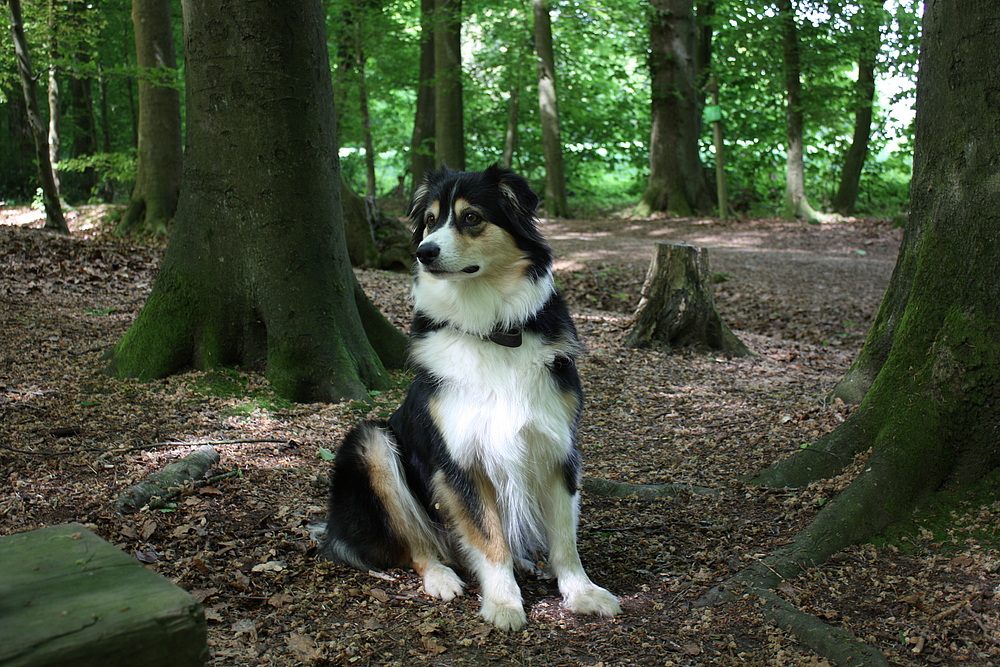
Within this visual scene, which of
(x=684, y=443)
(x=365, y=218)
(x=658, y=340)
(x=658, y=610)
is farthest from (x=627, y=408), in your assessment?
(x=365, y=218)

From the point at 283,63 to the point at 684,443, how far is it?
3.83m

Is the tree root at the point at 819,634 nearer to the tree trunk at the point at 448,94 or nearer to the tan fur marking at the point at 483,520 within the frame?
the tan fur marking at the point at 483,520

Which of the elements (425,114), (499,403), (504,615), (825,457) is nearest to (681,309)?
(825,457)

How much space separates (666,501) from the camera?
4410 mm

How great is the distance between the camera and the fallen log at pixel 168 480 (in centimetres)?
384

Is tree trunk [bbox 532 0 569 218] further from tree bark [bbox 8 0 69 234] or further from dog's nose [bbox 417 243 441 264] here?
dog's nose [bbox 417 243 441 264]

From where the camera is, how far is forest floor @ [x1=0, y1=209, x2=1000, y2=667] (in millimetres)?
2963

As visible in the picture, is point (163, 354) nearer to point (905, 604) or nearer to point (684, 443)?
point (684, 443)

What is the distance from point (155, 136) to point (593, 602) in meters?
11.7

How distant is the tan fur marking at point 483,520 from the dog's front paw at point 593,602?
34 centimetres

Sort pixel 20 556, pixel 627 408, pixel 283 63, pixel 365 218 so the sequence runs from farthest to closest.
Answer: pixel 365 218 < pixel 627 408 < pixel 283 63 < pixel 20 556

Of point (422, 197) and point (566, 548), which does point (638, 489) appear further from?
point (422, 197)

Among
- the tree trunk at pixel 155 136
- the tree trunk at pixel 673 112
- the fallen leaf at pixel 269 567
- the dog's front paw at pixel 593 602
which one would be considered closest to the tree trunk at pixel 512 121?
the tree trunk at pixel 673 112

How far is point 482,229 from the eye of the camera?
3.47 meters
